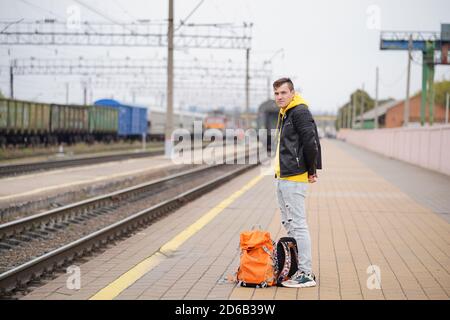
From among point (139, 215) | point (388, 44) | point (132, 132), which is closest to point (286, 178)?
point (139, 215)

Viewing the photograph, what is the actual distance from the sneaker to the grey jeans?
0.15ft

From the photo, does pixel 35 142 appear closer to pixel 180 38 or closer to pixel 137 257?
pixel 180 38

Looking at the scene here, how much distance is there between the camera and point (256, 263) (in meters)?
6.03

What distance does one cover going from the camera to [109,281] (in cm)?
643

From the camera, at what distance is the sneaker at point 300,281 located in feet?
19.8

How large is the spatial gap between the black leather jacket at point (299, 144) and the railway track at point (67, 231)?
2.80 m

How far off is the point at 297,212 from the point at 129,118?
45.3 m

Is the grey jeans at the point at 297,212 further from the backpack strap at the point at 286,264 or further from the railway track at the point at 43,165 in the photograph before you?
the railway track at the point at 43,165

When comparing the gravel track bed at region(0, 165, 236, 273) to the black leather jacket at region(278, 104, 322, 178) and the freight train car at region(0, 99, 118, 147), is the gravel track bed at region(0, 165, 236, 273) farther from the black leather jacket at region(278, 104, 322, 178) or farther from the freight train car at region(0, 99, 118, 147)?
the freight train car at region(0, 99, 118, 147)

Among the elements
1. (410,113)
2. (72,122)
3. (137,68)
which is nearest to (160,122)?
(137,68)

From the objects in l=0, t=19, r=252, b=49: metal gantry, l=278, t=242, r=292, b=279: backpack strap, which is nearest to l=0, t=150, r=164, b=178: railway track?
l=0, t=19, r=252, b=49: metal gantry

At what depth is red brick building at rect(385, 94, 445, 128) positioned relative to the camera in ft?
280
